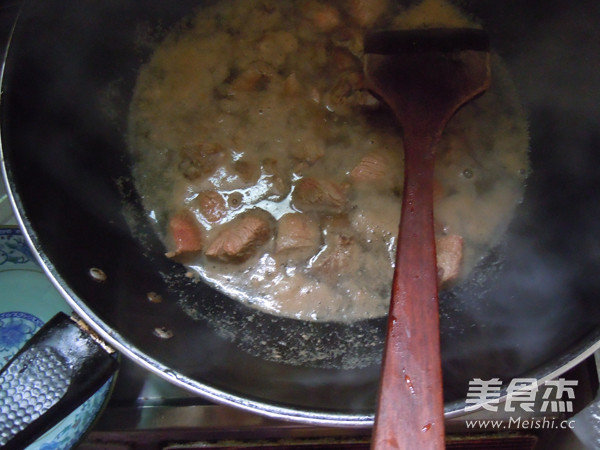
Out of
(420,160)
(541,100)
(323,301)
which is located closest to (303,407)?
(323,301)

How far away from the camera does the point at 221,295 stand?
1.15 metres

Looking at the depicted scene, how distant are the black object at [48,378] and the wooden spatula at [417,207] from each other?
467 millimetres

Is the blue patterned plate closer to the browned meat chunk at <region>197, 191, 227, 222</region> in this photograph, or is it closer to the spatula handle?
the browned meat chunk at <region>197, 191, 227, 222</region>

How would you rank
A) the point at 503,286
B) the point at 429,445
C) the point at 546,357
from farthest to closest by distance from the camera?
the point at 503,286
the point at 546,357
the point at 429,445

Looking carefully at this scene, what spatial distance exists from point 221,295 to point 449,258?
1.73ft

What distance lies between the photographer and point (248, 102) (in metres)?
1.25

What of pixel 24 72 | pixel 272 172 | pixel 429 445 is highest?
pixel 24 72

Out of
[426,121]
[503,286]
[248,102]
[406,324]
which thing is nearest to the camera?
[406,324]

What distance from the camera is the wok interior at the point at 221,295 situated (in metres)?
0.88

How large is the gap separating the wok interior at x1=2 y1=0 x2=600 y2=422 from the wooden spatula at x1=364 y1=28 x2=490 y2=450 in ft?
0.43

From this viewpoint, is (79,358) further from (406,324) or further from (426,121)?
(426,121)

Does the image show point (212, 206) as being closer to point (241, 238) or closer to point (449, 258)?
point (241, 238)

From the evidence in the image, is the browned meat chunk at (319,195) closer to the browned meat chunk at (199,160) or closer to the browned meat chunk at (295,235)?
the browned meat chunk at (295,235)

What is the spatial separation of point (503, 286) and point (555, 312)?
0.57ft
